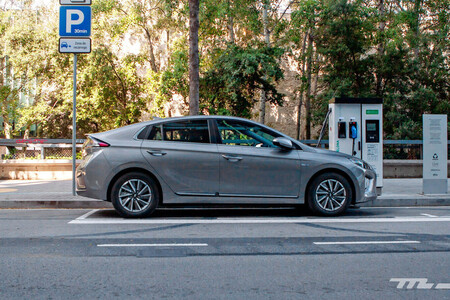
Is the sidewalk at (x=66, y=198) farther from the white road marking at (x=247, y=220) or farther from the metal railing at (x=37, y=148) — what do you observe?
the metal railing at (x=37, y=148)

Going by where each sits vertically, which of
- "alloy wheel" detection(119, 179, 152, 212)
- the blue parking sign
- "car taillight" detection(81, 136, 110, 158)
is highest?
the blue parking sign

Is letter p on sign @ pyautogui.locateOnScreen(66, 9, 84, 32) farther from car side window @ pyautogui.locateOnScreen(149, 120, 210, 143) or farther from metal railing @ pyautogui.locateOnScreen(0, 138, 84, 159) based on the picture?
metal railing @ pyautogui.locateOnScreen(0, 138, 84, 159)

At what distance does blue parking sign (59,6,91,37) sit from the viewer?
1078cm

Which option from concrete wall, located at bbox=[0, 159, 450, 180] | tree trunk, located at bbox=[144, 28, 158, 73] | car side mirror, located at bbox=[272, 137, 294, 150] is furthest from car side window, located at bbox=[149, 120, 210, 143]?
tree trunk, located at bbox=[144, 28, 158, 73]

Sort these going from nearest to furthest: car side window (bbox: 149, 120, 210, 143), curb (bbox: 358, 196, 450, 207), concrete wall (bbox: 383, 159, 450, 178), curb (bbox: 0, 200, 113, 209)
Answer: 1. car side window (bbox: 149, 120, 210, 143)
2. curb (bbox: 0, 200, 113, 209)
3. curb (bbox: 358, 196, 450, 207)
4. concrete wall (bbox: 383, 159, 450, 178)

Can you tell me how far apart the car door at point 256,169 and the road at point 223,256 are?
0.48 meters

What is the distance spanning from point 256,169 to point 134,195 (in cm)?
205

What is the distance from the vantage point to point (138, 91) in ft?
87.8

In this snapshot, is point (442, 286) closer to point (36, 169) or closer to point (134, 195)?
point (134, 195)

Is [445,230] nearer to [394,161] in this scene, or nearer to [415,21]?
[394,161]

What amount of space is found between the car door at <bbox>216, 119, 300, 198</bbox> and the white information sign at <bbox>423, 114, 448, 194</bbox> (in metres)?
4.27

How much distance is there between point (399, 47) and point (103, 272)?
21.7m

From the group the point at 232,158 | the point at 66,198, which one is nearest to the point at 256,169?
the point at 232,158

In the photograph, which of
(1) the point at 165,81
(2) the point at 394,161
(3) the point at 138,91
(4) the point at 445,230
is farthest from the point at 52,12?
(4) the point at 445,230
